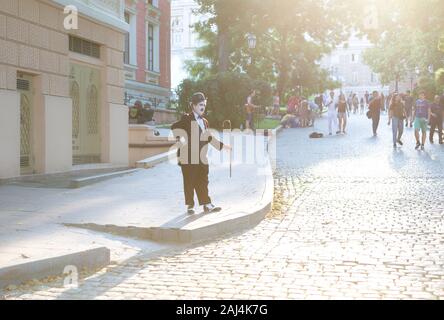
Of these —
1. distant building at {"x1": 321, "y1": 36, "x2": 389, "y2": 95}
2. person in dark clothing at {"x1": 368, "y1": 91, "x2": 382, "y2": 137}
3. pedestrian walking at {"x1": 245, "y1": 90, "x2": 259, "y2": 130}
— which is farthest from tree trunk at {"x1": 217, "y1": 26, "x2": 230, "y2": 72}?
distant building at {"x1": 321, "y1": 36, "x2": 389, "y2": 95}

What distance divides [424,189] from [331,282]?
22.7ft

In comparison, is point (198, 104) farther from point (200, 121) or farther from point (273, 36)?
point (273, 36)

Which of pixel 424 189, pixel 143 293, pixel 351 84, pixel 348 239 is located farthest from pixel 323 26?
pixel 351 84

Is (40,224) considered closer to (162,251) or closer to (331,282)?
(162,251)

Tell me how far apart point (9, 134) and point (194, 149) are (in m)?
5.16

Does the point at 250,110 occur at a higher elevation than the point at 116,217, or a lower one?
higher

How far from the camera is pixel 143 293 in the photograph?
530 centimetres

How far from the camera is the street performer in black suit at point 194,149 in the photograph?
8.74 metres

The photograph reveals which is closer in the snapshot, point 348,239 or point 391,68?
point 348,239

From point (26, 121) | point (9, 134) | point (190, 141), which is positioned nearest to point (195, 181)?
point (190, 141)

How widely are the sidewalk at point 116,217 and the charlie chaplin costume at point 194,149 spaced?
30 centimetres

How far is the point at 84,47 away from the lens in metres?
15.5

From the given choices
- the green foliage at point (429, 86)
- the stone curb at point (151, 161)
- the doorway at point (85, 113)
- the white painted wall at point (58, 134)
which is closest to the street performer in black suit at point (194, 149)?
the white painted wall at point (58, 134)

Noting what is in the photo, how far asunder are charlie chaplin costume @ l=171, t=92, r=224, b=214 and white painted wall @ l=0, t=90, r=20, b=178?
15.6ft
